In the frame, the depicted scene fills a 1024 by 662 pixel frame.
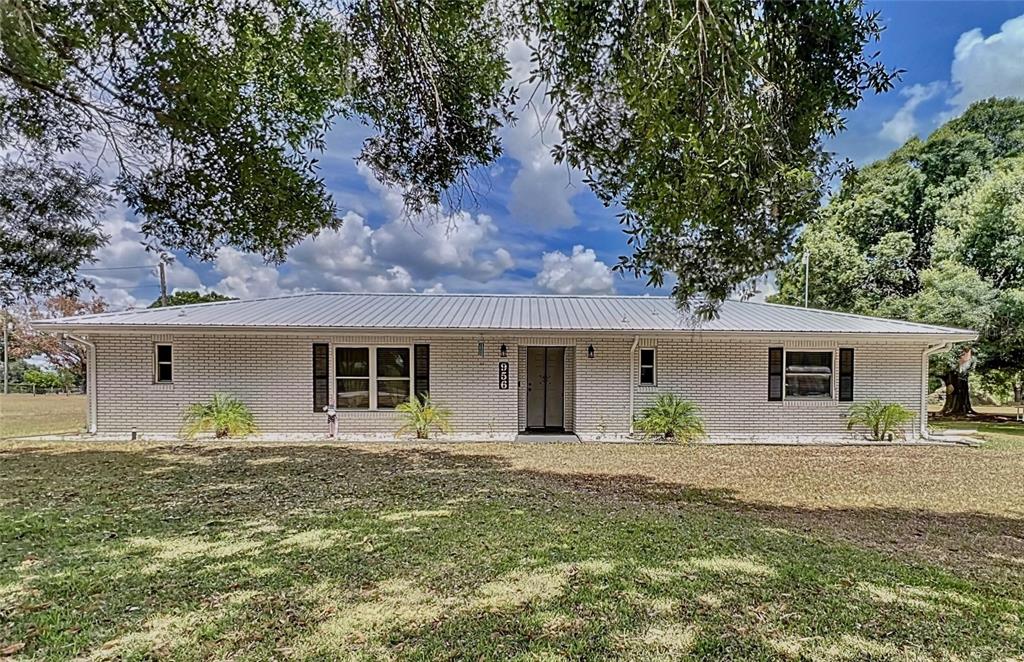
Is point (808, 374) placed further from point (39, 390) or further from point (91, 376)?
point (39, 390)

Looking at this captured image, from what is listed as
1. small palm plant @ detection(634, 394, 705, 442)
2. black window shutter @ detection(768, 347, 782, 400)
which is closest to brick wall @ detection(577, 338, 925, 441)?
black window shutter @ detection(768, 347, 782, 400)

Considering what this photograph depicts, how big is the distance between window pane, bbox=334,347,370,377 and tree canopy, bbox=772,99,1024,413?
1172 centimetres

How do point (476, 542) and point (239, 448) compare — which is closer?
point (476, 542)

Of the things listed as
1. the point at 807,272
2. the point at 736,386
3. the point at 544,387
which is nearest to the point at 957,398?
the point at 807,272

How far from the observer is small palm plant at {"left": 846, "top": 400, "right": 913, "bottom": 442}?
12.6 meters

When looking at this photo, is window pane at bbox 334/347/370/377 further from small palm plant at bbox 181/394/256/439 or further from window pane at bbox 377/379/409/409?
small palm plant at bbox 181/394/256/439

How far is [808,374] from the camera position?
1317 centimetres

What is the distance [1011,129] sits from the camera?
63.3 ft

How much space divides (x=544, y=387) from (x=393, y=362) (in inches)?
147

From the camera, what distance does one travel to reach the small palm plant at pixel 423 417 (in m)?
12.5

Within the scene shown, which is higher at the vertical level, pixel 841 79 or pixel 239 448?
pixel 841 79

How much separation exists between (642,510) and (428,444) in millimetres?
6179

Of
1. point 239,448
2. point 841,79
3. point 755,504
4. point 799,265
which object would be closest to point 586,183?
point 841,79

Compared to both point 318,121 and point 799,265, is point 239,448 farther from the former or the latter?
point 799,265
